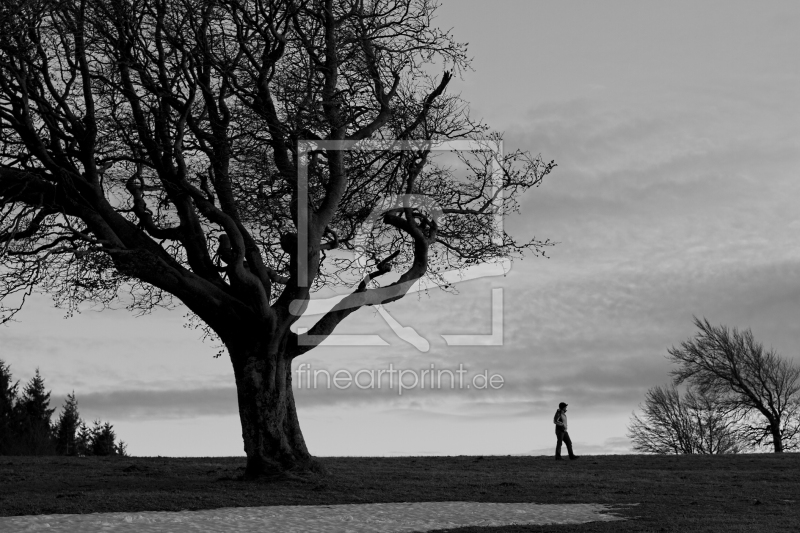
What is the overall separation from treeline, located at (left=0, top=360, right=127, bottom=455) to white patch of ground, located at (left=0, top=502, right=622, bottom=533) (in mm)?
52720

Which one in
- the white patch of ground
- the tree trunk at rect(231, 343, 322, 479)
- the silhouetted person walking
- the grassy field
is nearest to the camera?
the white patch of ground

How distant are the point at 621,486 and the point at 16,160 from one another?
16557 mm

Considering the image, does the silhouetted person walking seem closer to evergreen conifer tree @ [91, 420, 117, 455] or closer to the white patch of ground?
the white patch of ground

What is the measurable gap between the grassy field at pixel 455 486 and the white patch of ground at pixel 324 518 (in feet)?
2.67

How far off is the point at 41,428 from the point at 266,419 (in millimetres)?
55157

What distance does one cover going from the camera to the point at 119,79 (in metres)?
22.5

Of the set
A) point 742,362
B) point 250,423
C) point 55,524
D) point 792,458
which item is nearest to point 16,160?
point 250,423

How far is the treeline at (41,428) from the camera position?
64062 millimetres

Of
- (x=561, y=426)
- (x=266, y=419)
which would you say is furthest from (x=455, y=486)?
(x=561, y=426)

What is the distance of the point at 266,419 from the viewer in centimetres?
2023

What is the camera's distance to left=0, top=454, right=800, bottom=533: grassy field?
15445mm

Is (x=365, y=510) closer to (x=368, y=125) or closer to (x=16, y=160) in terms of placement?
(x=368, y=125)
